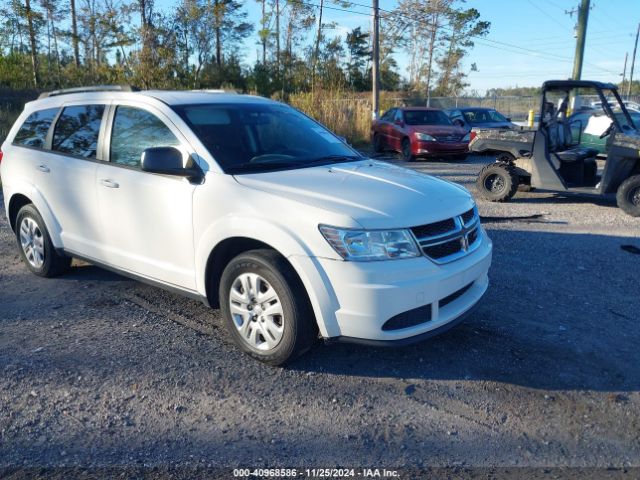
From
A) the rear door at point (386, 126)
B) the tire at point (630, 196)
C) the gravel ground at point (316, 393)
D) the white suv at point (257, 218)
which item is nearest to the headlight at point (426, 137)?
the rear door at point (386, 126)

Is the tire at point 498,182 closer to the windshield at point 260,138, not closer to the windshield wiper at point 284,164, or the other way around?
the windshield at point 260,138

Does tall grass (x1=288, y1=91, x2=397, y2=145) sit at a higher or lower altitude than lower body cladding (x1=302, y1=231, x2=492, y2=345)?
higher

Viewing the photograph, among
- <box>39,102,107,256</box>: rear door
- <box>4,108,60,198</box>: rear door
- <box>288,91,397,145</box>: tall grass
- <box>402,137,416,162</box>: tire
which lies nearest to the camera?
<box>39,102,107,256</box>: rear door

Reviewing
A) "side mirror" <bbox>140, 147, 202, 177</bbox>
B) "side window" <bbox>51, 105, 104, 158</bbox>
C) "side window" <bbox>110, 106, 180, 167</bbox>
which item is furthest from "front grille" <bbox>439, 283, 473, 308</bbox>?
"side window" <bbox>51, 105, 104, 158</bbox>

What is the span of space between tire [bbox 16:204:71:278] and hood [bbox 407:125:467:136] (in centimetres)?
1163

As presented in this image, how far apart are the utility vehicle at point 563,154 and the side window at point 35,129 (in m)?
7.07

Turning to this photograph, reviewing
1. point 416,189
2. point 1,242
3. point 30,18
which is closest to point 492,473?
point 416,189

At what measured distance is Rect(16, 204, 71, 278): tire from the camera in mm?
5254

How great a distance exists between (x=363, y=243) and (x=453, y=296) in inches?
32.8

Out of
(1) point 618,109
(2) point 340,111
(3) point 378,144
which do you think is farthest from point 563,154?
(2) point 340,111

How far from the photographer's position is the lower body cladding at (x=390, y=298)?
3158mm

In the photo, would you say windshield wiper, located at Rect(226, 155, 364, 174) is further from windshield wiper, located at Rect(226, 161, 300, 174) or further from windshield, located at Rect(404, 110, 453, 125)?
windshield, located at Rect(404, 110, 453, 125)

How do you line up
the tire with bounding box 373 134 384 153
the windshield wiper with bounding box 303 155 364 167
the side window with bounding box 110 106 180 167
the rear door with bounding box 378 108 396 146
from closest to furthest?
1. the side window with bounding box 110 106 180 167
2. the windshield wiper with bounding box 303 155 364 167
3. the rear door with bounding box 378 108 396 146
4. the tire with bounding box 373 134 384 153

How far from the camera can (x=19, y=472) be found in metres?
2.65
